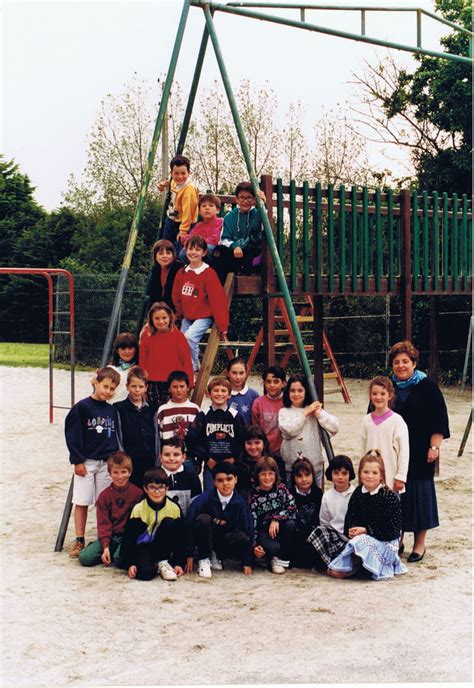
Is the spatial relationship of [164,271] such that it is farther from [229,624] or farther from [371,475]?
[229,624]

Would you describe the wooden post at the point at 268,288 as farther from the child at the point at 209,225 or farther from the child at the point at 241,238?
the child at the point at 209,225

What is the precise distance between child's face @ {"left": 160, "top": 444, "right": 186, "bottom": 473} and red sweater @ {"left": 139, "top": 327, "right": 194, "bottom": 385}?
90cm

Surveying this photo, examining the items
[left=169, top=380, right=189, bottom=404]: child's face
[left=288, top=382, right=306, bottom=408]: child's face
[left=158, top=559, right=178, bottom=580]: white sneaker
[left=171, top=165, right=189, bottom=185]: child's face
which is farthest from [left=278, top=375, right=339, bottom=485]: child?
[left=171, top=165, right=189, bottom=185]: child's face

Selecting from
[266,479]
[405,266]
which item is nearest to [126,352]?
[266,479]

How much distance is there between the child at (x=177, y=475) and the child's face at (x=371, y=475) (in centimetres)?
108

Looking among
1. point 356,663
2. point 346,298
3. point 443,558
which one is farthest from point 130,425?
point 346,298

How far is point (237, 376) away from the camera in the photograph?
6.52 metres

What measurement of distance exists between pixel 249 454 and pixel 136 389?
33.8 inches

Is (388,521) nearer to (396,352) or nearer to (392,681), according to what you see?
(396,352)

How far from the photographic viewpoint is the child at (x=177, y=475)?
5930 millimetres

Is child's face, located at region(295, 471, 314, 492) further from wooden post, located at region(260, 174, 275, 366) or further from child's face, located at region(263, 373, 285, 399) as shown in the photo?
wooden post, located at region(260, 174, 275, 366)

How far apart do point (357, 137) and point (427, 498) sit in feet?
55.1

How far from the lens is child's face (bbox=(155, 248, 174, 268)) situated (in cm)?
721

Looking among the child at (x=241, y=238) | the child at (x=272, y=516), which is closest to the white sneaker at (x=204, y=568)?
the child at (x=272, y=516)
